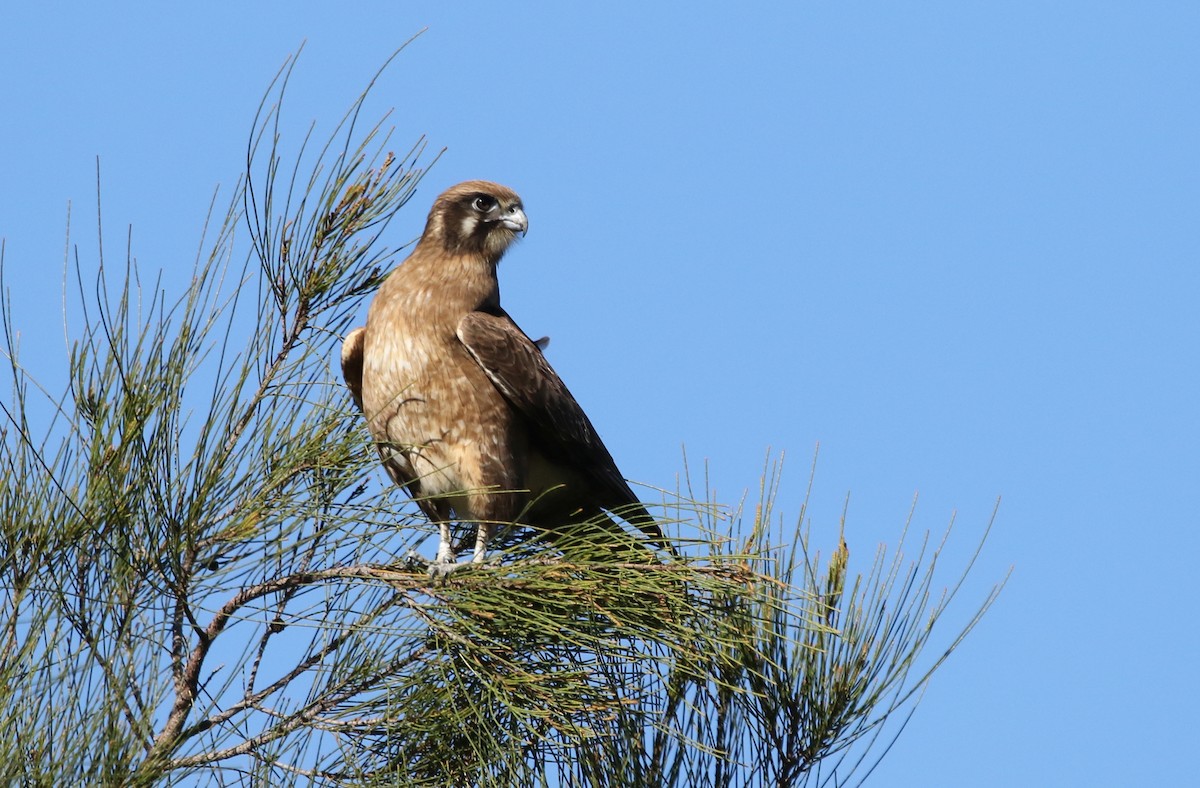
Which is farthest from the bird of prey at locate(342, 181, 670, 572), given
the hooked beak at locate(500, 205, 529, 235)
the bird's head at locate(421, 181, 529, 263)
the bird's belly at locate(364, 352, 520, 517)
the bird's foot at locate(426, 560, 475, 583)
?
the bird's foot at locate(426, 560, 475, 583)

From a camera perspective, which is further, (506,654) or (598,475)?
(598,475)

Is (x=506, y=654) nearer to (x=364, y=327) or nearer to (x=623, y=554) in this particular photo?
(x=623, y=554)

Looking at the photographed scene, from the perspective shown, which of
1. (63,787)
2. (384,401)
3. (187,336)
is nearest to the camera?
(63,787)

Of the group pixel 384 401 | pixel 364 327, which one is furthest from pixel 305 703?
pixel 364 327

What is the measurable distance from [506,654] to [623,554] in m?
0.40

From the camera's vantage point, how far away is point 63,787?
3072mm

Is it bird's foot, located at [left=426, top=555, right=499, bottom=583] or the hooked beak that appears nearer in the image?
bird's foot, located at [left=426, top=555, right=499, bottom=583]

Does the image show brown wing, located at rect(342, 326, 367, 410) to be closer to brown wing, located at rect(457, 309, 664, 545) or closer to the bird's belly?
the bird's belly

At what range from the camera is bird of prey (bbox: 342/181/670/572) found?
494cm

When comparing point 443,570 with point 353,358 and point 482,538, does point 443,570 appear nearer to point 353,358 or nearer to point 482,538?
point 482,538

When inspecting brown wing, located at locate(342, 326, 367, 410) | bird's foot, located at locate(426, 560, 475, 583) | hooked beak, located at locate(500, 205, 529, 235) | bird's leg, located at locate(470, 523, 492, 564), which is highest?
hooked beak, located at locate(500, 205, 529, 235)

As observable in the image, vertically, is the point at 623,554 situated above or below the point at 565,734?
above

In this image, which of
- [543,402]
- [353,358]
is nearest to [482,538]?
[543,402]

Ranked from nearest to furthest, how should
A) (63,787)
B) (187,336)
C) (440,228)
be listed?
(63,787) < (187,336) < (440,228)
